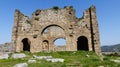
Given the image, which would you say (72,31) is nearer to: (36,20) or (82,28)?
(82,28)

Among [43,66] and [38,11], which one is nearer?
[43,66]

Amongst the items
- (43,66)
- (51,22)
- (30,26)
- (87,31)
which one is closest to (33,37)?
(30,26)

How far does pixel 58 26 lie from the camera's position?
2645 cm

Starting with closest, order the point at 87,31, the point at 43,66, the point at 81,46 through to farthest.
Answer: the point at 43,66 < the point at 87,31 < the point at 81,46

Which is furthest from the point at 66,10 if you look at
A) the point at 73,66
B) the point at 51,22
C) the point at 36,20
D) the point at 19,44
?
the point at 73,66

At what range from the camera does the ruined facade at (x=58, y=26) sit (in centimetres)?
2531

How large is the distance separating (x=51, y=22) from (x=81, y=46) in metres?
6.63

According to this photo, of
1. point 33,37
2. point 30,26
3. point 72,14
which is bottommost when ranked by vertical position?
point 33,37

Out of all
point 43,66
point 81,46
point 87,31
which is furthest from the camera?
point 81,46

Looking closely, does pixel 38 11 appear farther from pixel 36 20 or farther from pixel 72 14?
pixel 72 14

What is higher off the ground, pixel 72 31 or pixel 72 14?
pixel 72 14

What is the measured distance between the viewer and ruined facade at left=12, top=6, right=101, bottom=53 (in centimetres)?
2531

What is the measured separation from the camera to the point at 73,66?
31.3 feet

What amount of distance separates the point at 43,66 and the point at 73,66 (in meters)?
1.62
